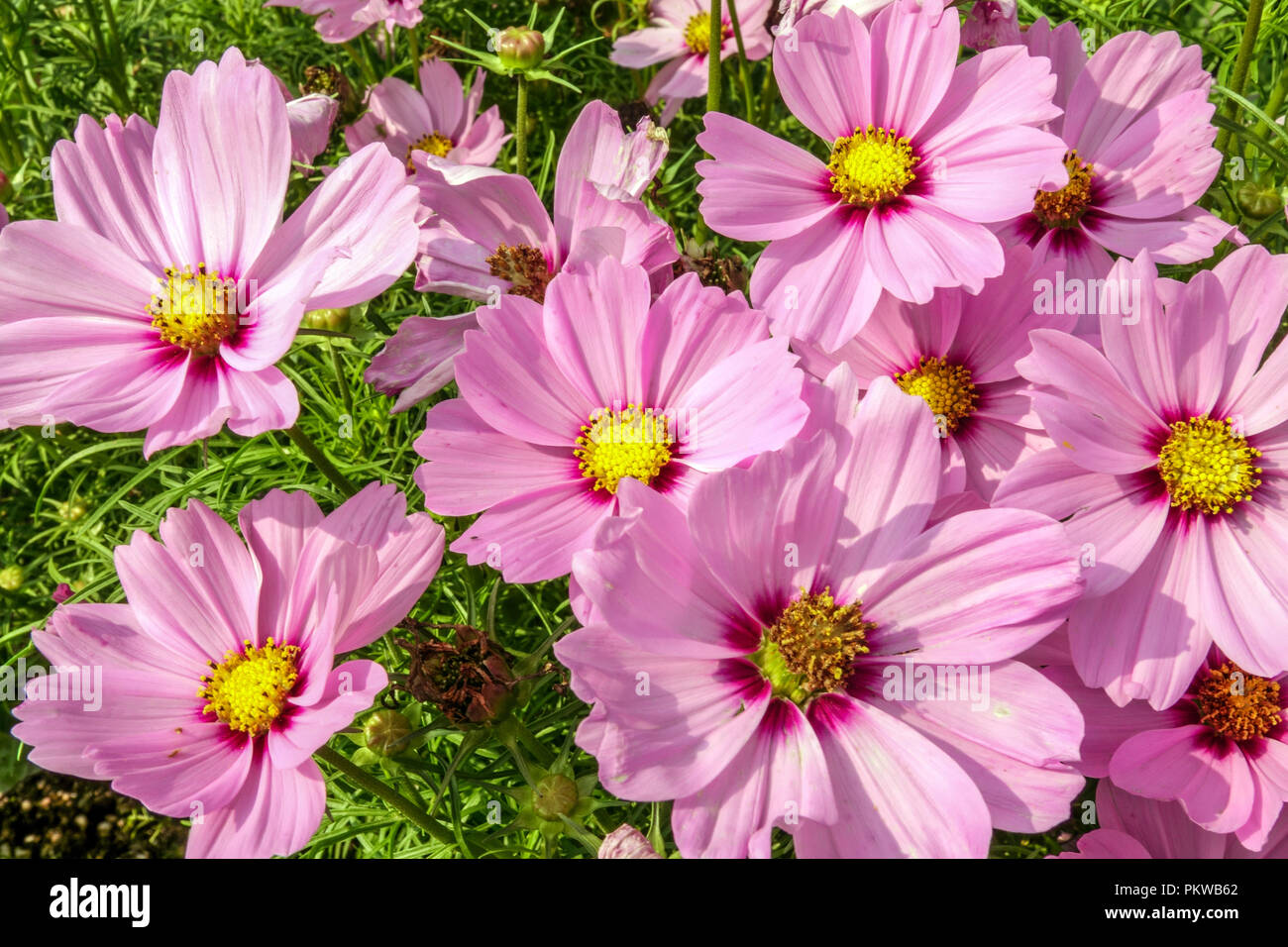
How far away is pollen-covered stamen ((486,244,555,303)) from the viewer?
1.06 m

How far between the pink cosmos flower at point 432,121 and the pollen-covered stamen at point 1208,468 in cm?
100

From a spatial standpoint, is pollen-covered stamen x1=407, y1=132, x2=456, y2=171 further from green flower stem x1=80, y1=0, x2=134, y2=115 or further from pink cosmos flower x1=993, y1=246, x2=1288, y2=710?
pink cosmos flower x1=993, y1=246, x2=1288, y2=710

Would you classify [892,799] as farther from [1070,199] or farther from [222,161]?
[222,161]

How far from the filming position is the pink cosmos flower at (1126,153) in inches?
38.9

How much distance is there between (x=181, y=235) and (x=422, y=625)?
0.43 metres

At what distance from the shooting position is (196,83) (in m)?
0.93

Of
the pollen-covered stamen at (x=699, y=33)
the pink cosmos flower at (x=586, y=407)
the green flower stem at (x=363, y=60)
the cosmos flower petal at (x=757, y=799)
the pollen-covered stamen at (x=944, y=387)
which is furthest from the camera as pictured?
the green flower stem at (x=363, y=60)

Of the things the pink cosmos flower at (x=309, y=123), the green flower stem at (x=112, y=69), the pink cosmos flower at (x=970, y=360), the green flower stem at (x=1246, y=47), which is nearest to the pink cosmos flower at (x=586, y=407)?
the pink cosmos flower at (x=970, y=360)

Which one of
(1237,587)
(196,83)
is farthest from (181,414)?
(1237,587)

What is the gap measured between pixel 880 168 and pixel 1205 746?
593 millimetres

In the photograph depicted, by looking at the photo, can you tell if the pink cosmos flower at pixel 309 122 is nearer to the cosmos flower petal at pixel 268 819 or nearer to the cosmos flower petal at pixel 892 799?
the cosmos flower petal at pixel 268 819

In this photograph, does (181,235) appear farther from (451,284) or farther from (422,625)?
(422,625)

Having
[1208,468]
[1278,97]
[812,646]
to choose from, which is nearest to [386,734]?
[812,646]

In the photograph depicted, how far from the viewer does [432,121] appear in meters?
1.62
